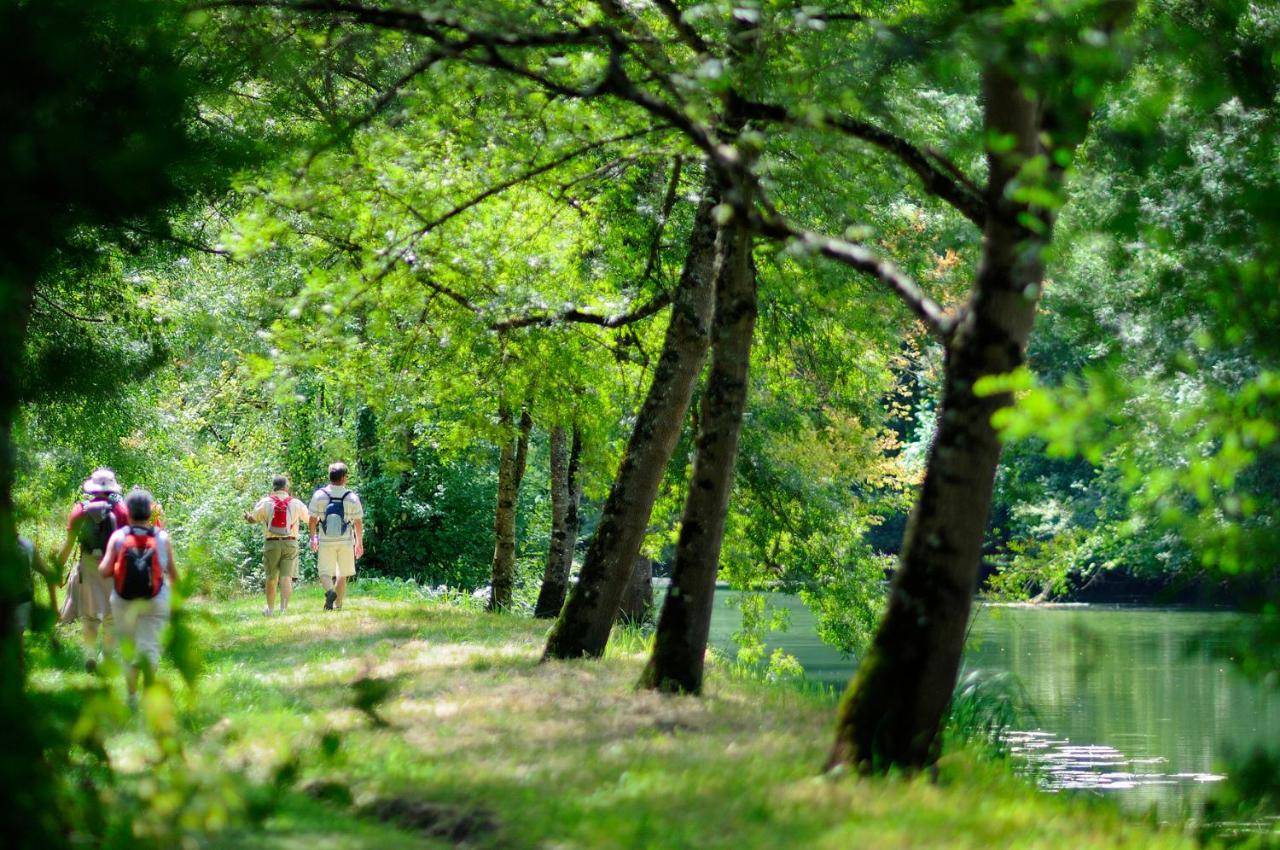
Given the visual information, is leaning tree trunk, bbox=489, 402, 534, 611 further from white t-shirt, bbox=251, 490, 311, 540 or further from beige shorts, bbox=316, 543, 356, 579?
white t-shirt, bbox=251, 490, 311, 540

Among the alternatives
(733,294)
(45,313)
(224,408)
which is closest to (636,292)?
(733,294)

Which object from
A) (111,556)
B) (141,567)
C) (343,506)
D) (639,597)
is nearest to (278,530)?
(343,506)

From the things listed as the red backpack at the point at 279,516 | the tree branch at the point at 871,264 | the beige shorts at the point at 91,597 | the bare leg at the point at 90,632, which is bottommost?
the bare leg at the point at 90,632

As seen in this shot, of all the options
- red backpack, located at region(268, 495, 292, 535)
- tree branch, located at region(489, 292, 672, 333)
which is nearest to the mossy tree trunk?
red backpack, located at region(268, 495, 292, 535)

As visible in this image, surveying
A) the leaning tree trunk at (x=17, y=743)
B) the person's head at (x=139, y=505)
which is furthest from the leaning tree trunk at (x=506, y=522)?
the leaning tree trunk at (x=17, y=743)

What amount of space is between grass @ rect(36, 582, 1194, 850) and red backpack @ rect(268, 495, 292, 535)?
23.4 ft

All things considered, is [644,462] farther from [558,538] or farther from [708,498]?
[558,538]

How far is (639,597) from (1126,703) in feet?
26.6

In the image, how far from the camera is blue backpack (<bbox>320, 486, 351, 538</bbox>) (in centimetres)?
1939

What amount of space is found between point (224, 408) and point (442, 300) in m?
21.1

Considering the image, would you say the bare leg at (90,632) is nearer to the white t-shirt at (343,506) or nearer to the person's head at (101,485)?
the person's head at (101,485)

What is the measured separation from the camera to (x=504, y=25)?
900 cm

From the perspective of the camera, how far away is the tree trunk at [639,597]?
65.3 feet

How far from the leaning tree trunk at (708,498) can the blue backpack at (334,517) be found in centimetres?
965
